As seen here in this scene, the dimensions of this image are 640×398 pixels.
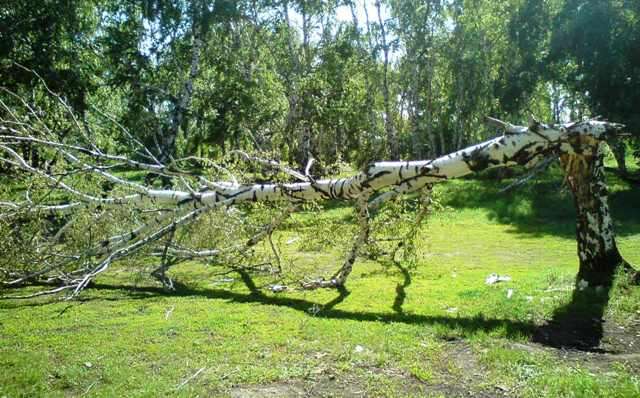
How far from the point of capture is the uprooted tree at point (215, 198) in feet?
20.8

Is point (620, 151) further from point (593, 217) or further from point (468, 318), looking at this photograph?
point (468, 318)

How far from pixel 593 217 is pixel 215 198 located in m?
5.37

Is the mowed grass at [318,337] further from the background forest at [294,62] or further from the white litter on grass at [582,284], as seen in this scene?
the background forest at [294,62]

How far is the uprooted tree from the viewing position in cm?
634

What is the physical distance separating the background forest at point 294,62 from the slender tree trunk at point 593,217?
13.3ft

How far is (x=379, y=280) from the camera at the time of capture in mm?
8453

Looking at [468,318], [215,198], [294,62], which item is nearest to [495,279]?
[468,318]

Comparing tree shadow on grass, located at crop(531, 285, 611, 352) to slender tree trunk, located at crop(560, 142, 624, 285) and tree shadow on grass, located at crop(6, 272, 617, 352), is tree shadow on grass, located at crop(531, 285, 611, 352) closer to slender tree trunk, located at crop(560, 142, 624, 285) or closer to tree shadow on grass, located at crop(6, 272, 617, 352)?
tree shadow on grass, located at crop(6, 272, 617, 352)

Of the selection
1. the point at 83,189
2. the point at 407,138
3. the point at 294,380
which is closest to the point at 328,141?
the point at 407,138

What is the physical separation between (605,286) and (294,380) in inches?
182

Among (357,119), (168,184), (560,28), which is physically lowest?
(168,184)

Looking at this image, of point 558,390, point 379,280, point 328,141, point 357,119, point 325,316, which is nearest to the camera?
point 558,390

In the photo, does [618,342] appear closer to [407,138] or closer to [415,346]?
[415,346]

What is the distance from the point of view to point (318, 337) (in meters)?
5.59
